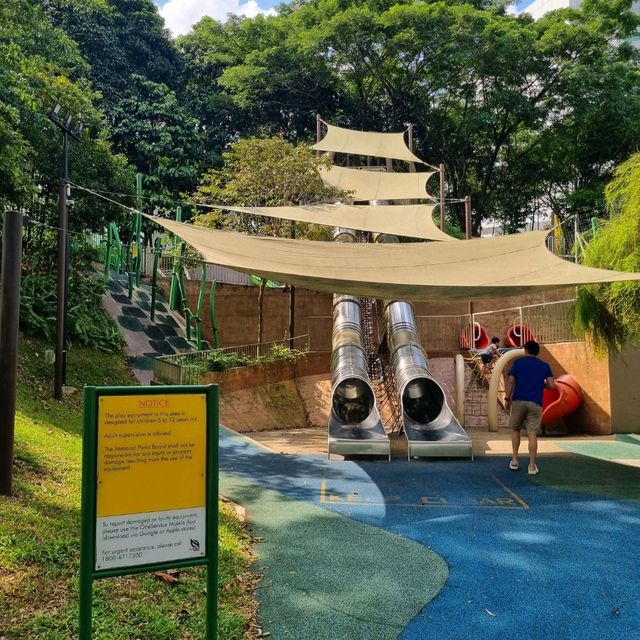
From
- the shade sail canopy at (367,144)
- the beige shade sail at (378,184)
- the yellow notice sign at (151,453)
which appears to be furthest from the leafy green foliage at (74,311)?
the shade sail canopy at (367,144)

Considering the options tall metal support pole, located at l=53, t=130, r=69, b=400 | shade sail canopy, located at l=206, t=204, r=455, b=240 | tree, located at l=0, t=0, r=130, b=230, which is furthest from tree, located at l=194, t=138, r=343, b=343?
tall metal support pole, located at l=53, t=130, r=69, b=400

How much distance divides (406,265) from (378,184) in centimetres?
1144

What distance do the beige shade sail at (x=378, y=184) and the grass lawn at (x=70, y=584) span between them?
1296cm

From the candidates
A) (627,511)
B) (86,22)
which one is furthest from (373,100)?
(627,511)

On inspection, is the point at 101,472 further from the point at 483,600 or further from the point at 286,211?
the point at 286,211

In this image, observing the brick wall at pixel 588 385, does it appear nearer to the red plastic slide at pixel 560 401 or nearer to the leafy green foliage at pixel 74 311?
the red plastic slide at pixel 560 401

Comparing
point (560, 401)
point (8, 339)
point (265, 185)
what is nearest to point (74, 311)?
point (265, 185)

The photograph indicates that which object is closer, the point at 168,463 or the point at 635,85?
the point at 168,463

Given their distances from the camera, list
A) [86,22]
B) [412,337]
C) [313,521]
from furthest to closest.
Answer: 1. [86,22]
2. [412,337]
3. [313,521]

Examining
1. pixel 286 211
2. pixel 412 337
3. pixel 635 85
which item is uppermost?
pixel 635 85

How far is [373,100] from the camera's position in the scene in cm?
2842

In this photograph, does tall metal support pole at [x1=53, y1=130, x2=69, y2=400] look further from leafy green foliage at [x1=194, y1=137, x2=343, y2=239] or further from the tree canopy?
the tree canopy

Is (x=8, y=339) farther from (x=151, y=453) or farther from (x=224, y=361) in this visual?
(x=224, y=361)

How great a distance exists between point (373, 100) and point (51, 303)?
21579 mm
